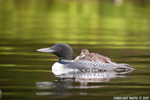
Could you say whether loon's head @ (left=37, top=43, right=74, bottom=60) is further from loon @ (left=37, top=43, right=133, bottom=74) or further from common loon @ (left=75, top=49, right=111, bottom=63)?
common loon @ (left=75, top=49, right=111, bottom=63)

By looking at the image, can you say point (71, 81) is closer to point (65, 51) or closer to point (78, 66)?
point (78, 66)

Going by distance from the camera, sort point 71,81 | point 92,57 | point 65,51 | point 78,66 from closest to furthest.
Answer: point 71,81, point 78,66, point 65,51, point 92,57

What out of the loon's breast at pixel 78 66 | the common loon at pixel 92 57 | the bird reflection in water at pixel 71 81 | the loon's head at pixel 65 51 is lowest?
the bird reflection in water at pixel 71 81

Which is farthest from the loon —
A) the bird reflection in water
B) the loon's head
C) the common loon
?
the common loon

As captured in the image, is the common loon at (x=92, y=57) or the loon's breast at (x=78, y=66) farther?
the common loon at (x=92, y=57)

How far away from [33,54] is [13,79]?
151 inches

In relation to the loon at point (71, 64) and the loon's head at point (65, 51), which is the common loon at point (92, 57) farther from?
the loon's head at point (65, 51)

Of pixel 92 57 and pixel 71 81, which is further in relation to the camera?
pixel 92 57

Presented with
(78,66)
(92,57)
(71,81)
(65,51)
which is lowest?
(71,81)

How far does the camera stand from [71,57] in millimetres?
10086

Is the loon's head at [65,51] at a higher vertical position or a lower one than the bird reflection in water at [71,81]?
higher

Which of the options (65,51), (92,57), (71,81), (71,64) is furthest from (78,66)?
Result: (71,81)

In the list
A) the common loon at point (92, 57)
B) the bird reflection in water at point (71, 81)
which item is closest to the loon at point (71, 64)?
the bird reflection in water at point (71, 81)

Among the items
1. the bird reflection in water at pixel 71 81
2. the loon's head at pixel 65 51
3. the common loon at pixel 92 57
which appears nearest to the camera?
the bird reflection in water at pixel 71 81
